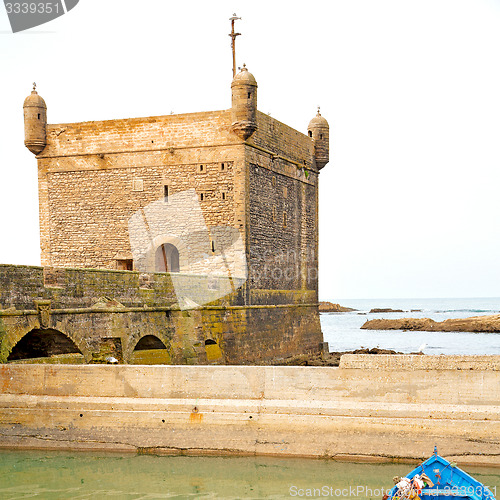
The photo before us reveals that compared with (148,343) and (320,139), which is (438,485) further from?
(320,139)

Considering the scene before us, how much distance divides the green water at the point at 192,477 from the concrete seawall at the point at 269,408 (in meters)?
0.19

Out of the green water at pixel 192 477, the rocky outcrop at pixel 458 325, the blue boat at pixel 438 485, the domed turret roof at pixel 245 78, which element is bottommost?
the rocky outcrop at pixel 458 325

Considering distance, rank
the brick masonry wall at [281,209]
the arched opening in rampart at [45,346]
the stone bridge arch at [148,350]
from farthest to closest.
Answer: the brick masonry wall at [281,209] < the stone bridge arch at [148,350] < the arched opening in rampart at [45,346]

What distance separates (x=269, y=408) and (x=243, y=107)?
12.6 m

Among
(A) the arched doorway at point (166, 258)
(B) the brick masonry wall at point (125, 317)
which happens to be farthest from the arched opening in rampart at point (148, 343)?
(A) the arched doorway at point (166, 258)

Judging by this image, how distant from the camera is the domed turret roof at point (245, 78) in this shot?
21891 mm

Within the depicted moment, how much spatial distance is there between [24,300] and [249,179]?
1022 centimetres

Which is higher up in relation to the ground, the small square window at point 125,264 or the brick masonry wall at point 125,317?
the small square window at point 125,264

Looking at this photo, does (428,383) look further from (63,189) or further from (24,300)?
(63,189)

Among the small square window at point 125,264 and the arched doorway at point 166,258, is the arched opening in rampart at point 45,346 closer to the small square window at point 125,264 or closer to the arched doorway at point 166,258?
the small square window at point 125,264

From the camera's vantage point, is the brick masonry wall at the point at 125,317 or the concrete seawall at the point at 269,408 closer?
the concrete seawall at the point at 269,408

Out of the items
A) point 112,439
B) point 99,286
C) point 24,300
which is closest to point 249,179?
point 99,286

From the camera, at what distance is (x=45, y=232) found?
24078 mm

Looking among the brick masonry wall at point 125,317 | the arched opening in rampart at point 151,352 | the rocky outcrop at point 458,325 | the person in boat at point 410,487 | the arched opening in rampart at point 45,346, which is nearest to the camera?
the person in boat at point 410,487
